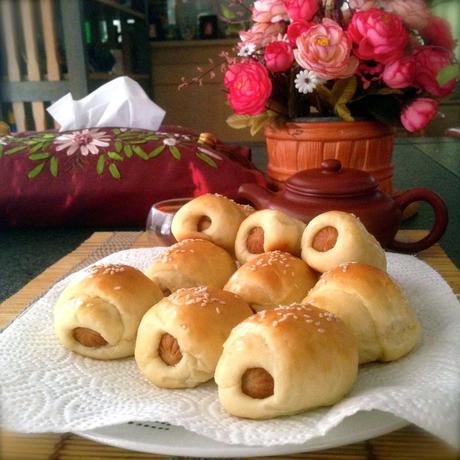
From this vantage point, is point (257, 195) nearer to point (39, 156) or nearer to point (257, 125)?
point (257, 125)

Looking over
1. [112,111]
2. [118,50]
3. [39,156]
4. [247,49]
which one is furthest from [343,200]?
[118,50]

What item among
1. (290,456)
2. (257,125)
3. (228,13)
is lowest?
(290,456)

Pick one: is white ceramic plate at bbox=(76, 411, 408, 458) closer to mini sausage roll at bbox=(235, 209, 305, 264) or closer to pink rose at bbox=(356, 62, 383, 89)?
mini sausage roll at bbox=(235, 209, 305, 264)

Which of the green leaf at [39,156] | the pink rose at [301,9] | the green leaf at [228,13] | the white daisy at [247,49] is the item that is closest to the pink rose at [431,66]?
the pink rose at [301,9]

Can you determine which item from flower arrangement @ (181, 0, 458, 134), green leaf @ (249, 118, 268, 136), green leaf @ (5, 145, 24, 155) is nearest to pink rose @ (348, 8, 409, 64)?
flower arrangement @ (181, 0, 458, 134)

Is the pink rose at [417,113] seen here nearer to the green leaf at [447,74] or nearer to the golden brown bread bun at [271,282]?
the green leaf at [447,74]

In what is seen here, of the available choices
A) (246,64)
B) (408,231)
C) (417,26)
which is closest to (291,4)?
(246,64)

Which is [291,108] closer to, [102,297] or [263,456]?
[102,297]
